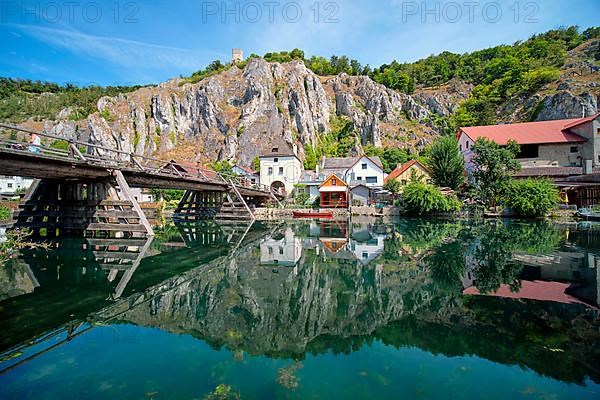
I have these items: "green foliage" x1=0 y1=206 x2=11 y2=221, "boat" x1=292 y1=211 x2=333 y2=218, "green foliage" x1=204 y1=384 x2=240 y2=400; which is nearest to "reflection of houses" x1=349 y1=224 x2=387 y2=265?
"green foliage" x1=204 y1=384 x2=240 y2=400

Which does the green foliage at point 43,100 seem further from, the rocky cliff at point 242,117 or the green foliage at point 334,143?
the green foliage at point 334,143

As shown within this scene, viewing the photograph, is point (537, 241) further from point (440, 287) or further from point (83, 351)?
point (83, 351)

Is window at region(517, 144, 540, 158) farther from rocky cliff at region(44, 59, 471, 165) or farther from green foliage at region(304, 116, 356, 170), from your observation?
green foliage at region(304, 116, 356, 170)

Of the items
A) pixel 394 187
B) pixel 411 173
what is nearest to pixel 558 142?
pixel 411 173

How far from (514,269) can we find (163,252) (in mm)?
12543

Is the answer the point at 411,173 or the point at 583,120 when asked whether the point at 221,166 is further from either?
the point at 583,120

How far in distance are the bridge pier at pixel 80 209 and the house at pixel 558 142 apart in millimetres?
36998

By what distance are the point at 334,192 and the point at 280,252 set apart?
98.4 feet

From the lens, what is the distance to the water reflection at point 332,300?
4.51m

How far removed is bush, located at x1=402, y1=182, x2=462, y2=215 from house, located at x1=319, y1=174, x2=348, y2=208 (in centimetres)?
1001

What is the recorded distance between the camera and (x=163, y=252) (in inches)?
488

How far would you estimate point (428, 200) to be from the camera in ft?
102

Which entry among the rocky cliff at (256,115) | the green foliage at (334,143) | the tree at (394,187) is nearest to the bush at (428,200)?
the tree at (394,187)

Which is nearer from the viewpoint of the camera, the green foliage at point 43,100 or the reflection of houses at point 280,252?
the reflection of houses at point 280,252
